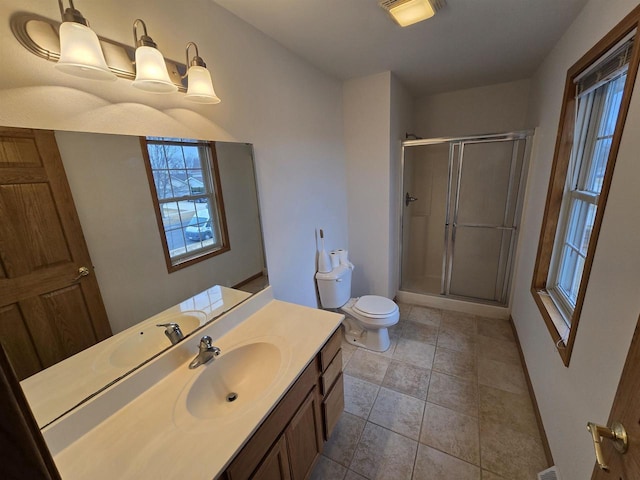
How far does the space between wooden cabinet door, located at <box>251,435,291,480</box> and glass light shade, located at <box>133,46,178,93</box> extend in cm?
141

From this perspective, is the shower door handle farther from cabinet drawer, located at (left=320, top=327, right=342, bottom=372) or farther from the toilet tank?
cabinet drawer, located at (left=320, top=327, right=342, bottom=372)

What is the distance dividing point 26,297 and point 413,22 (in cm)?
208

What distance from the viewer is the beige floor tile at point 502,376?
6.24 ft

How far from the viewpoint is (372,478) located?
Answer: 1400mm

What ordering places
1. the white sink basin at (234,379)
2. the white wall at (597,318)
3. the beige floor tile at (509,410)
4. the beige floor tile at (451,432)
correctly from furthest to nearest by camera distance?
the beige floor tile at (509,410), the beige floor tile at (451,432), the white sink basin at (234,379), the white wall at (597,318)

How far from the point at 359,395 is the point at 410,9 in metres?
2.37

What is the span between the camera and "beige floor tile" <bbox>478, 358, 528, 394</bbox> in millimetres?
1902

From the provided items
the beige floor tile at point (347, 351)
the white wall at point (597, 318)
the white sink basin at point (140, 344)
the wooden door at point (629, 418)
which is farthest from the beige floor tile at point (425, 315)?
the white sink basin at point (140, 344)

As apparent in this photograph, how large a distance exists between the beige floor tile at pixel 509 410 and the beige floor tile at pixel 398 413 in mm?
407

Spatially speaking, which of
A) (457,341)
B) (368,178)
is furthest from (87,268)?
(457,341)

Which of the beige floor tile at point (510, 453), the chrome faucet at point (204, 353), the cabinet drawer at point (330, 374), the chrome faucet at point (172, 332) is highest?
the chrome faucet at point (172, 332)

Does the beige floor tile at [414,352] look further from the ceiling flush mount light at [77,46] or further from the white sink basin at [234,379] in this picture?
the ceiling flush mount light at [77,46]

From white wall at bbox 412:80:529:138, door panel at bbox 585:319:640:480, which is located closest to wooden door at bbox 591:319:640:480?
door panel at bbox 585:319:640:480

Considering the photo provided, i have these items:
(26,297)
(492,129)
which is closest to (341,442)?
(26,297)
